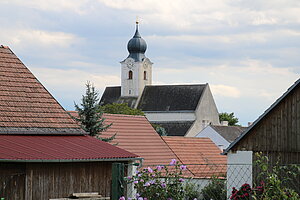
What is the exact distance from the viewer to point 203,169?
101 feet

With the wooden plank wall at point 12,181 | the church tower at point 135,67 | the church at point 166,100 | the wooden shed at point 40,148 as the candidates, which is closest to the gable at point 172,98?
the church at point 166,100

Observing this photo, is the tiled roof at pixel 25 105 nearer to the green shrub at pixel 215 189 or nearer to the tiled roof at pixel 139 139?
the green shrub at pixel 215 189

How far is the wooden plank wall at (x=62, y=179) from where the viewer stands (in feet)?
48.9

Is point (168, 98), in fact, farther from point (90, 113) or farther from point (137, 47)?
point (90, 113)

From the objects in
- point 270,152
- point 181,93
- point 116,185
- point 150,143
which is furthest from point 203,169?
point 181,93

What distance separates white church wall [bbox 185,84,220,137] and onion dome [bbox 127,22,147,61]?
54.3 feet

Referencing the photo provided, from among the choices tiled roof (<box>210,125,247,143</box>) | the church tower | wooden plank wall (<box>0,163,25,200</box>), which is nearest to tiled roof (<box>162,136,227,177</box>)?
wooden plank wall (<box>0,163,25,200</box>)

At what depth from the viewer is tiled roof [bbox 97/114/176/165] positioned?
88.8 ft

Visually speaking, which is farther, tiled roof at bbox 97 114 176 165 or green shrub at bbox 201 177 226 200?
tiled roof at bbox 97 114 176 165

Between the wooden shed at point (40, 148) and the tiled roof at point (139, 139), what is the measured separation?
8.49 metres

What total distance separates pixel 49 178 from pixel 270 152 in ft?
28.7

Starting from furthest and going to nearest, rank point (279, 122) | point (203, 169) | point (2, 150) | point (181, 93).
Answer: point (181, 93)
point (203, 169)
point (279, 122)
point (2, 150)

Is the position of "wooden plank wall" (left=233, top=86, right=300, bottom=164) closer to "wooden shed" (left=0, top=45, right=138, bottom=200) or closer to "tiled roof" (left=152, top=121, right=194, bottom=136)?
"wooden shed" (left=0, top=45, right=138, bottom=200)

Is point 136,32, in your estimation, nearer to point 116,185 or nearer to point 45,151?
point 45,151
